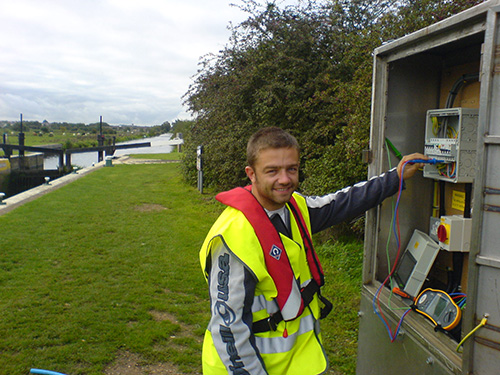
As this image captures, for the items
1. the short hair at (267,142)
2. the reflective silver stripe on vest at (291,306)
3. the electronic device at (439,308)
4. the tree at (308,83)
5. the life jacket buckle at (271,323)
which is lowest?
the electronic device at (439,308)

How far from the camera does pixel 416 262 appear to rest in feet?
9.91

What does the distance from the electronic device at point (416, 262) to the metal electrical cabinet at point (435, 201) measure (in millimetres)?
78

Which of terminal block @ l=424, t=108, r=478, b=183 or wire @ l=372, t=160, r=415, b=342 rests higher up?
terminal block @ l=424, t=108, r=478, b=183

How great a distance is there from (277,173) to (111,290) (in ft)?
14.5

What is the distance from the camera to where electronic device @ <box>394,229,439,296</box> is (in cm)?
294

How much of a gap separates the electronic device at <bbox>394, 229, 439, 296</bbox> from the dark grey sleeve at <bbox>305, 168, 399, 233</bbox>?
501 millimetres

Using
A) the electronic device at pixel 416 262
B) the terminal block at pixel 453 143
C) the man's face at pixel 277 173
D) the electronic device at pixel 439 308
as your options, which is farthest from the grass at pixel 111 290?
the man's face at pixel 277 173

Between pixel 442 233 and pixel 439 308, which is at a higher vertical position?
pixel 442 233

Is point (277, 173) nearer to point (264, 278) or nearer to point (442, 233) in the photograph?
point (264, 278)

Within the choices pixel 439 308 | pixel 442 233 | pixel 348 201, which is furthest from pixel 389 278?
pixel 348 201

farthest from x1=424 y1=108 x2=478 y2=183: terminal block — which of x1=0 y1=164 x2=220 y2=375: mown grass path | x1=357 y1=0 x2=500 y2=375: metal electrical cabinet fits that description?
x1=0 y1=164 x2=220 y2=375: mown grass path

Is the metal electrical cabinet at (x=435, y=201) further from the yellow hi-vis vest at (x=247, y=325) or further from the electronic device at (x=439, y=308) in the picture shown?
the yellow hi-vis vest at (x=247, y=325)

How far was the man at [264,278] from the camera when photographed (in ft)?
6.48

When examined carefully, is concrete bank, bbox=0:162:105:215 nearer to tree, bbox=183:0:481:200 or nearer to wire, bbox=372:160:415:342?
tree, bbox=183:0:481:200
